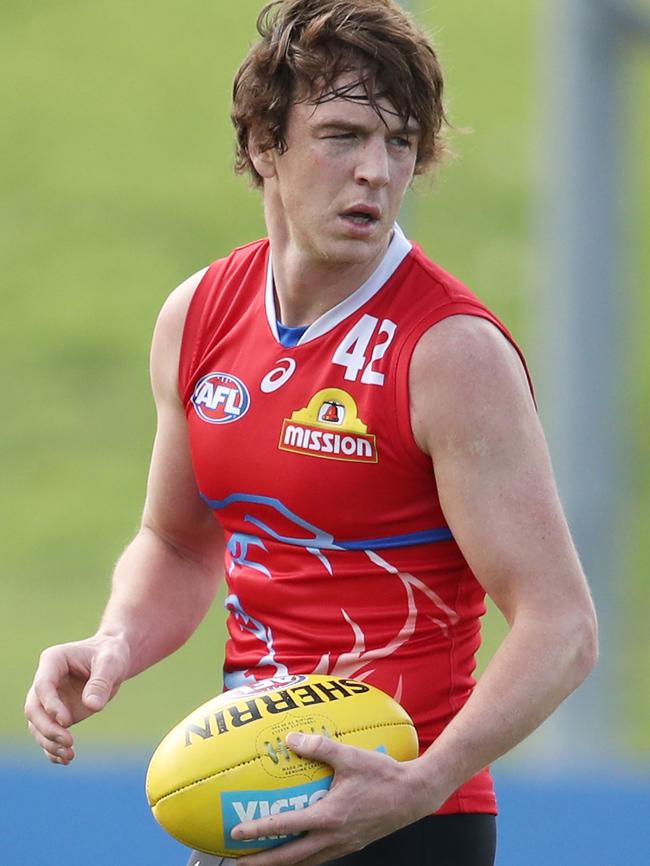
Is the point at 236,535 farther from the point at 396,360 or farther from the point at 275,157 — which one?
the point at 275,157

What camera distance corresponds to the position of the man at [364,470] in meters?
2.17

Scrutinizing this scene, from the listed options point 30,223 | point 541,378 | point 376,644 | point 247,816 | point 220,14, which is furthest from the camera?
point 220,14

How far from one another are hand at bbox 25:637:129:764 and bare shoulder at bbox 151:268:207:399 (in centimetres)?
45

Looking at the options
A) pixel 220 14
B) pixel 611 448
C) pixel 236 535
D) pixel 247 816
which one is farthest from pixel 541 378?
pixel 220 14

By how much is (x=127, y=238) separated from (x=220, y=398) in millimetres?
8887

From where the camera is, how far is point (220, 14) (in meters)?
12.5

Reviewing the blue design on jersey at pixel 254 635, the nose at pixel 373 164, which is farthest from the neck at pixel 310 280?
the blue design on jersey at pixel 254 635

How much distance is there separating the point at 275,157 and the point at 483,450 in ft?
2.07

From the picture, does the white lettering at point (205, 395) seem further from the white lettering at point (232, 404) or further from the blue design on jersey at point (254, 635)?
the blue design on jersey at point (254, 635)

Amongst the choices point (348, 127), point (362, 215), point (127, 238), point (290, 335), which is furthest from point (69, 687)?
point (127, 238)

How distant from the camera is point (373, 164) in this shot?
2322 millimetres

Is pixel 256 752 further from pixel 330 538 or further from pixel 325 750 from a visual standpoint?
pixel 330 538

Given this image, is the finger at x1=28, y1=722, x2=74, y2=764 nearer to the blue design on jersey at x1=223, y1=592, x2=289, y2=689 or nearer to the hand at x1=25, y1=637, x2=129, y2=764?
the hand at x1=25, y1=637, x2=129, y2=764

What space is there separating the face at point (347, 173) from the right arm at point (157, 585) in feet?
1.10
